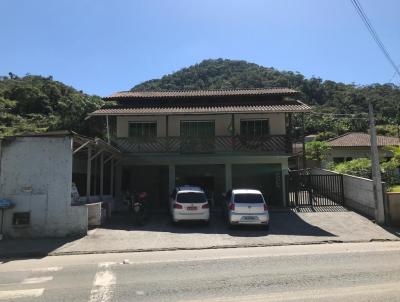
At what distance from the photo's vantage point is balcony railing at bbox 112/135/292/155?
78.1ft

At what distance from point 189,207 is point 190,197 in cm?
45

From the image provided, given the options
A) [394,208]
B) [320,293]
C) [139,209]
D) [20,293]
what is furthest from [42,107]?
[320,293]

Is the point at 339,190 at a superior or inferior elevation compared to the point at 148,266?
superior

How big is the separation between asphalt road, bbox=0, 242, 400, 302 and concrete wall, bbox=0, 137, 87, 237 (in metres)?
3.49

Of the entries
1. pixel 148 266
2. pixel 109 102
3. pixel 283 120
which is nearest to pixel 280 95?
pixel 283 120

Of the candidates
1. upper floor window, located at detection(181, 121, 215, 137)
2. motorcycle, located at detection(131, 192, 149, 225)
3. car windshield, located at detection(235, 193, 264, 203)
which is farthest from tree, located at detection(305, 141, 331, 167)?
motorcycle, located at detection(131, 192, 149, 225)

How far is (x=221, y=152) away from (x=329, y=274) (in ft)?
50.4

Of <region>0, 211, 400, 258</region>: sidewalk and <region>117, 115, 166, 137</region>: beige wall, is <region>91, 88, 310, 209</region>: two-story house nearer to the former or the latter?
<region>117, 115, 166, 137</region>: beige wall

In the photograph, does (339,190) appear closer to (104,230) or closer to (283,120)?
(283,120)

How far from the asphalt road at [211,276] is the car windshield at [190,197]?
5199mm

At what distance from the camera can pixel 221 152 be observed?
77.8 ft

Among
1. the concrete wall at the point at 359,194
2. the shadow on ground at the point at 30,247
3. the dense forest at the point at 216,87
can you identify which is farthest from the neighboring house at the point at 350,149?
the shadow on ground at the point at 30,247

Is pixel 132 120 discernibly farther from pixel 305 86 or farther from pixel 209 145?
pixel 305 86

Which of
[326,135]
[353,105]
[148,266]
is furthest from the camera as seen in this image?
[326,135]
